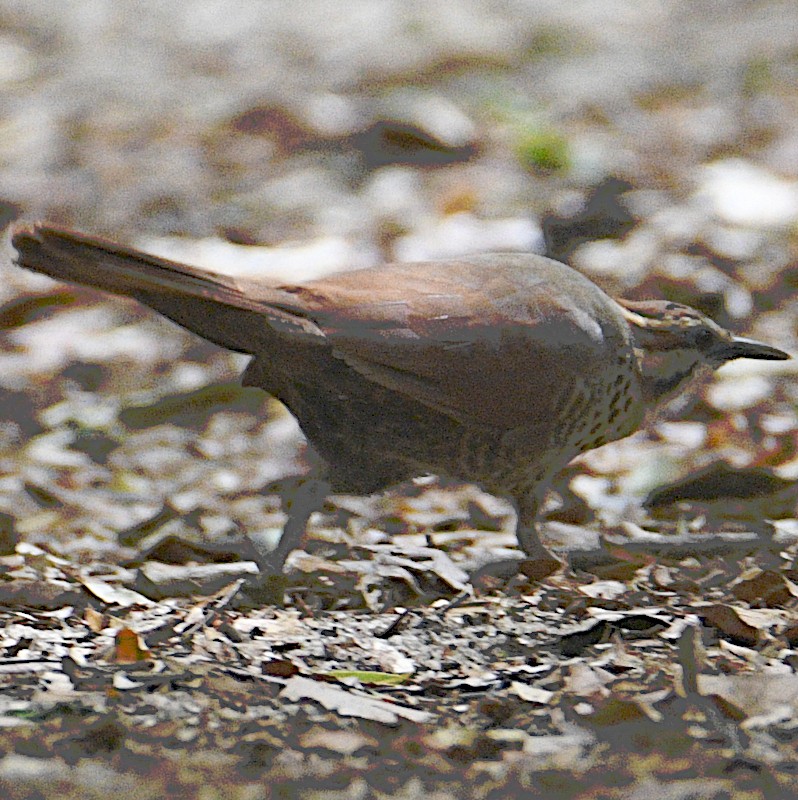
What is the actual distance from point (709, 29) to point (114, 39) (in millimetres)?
3969

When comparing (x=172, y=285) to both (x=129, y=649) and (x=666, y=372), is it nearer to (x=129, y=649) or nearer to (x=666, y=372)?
(x=129, y=649)

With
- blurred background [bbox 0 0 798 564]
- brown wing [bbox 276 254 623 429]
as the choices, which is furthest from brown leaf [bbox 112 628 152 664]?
blurred background [bbox 0 0 798 564]

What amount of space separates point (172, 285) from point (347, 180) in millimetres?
3870

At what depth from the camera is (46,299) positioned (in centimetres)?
588

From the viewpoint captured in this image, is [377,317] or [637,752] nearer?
[637,752]

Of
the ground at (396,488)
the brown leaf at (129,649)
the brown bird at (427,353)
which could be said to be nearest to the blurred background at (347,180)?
the ground at (396,488)

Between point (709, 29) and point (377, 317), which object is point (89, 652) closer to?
point (377, 317)

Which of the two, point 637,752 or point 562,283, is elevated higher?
point 562,283

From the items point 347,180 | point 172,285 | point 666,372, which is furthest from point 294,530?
point 347,180

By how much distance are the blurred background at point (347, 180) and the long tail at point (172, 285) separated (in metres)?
1.12

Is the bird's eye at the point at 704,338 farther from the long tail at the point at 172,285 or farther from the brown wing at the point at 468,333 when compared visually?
the long tail at the point at 172,285

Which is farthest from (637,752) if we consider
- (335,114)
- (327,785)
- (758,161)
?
(335,114)

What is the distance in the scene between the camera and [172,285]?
3189 millimetres

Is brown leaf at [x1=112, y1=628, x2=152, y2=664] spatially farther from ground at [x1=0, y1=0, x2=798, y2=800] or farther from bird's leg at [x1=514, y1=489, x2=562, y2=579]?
bird's leg at [x1=514, y1=489, x2=562, y2=579]
